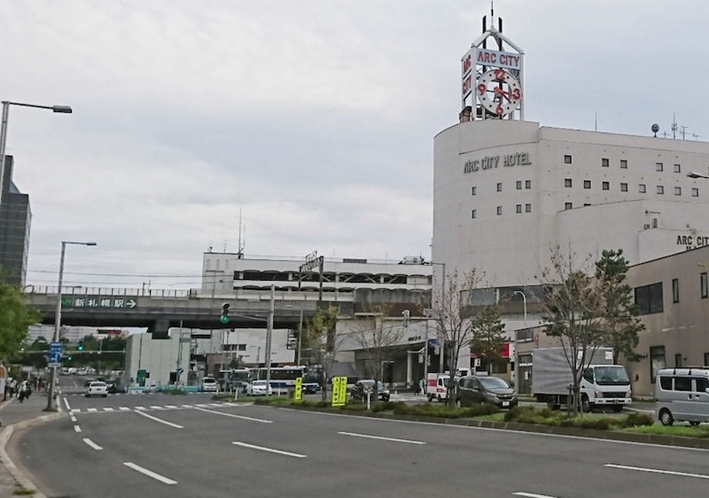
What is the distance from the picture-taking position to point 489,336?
6519 centimetres

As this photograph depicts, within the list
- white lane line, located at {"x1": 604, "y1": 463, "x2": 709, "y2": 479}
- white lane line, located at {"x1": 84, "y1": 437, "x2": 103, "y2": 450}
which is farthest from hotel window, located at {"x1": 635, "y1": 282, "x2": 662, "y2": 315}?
white lane line, located at {"x1": 84, "y1": 437, "x2": 103, "y2": 450}

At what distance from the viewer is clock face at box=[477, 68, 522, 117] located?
298ft

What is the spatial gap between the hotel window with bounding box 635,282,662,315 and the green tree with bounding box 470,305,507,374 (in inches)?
656

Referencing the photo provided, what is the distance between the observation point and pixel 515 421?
23.3 m

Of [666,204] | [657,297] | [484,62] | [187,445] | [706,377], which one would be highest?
[484,62]

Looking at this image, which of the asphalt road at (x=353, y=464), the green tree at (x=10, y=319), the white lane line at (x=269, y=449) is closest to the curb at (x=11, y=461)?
the asphalt road at (x=353, y=464)

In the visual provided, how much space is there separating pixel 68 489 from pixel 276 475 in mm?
3533

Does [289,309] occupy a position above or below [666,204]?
below

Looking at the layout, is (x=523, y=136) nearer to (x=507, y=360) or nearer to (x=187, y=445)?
(x=507, y=360)

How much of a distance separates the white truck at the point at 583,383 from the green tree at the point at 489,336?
27738 mm

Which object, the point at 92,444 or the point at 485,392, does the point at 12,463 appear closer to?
the point at 92,444

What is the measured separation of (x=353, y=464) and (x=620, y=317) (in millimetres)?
36190

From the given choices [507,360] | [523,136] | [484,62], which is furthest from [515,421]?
[484,62]

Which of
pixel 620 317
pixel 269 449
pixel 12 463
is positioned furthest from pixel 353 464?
pixel 620 317
